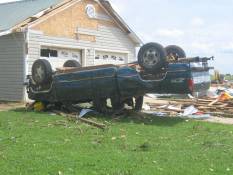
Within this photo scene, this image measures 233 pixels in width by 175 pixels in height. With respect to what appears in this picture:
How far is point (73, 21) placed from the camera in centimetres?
2356

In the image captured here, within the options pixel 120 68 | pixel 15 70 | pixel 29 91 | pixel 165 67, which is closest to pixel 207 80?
pixel 165 67

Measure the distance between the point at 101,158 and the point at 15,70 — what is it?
1380 centimetres

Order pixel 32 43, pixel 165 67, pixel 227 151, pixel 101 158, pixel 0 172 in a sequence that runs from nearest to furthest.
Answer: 1. pixel 0 172
2. pixel 101 158
3. pixel 227 151
4. pixel 165 67
5. pixel 32 43

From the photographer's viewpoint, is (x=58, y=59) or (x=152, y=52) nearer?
(x=152, y=52)

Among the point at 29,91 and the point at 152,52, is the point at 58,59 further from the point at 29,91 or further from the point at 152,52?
the point at 152,52

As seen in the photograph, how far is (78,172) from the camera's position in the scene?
7.58m

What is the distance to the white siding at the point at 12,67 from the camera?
2144cm

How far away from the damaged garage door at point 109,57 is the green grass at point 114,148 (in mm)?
10673

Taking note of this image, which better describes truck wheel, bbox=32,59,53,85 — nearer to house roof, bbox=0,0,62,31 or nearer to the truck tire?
the truck tire

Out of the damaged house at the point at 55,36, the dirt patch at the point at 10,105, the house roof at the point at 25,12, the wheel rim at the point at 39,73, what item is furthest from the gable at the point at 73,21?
the wheel rim at the point at 39,73

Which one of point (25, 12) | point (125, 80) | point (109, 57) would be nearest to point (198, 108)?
point (125, 80)

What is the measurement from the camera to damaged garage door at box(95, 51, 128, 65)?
25234 mm

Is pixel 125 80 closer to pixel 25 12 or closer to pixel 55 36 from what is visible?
pixel 55 36

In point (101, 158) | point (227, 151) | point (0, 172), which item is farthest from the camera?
point (227, 151)
